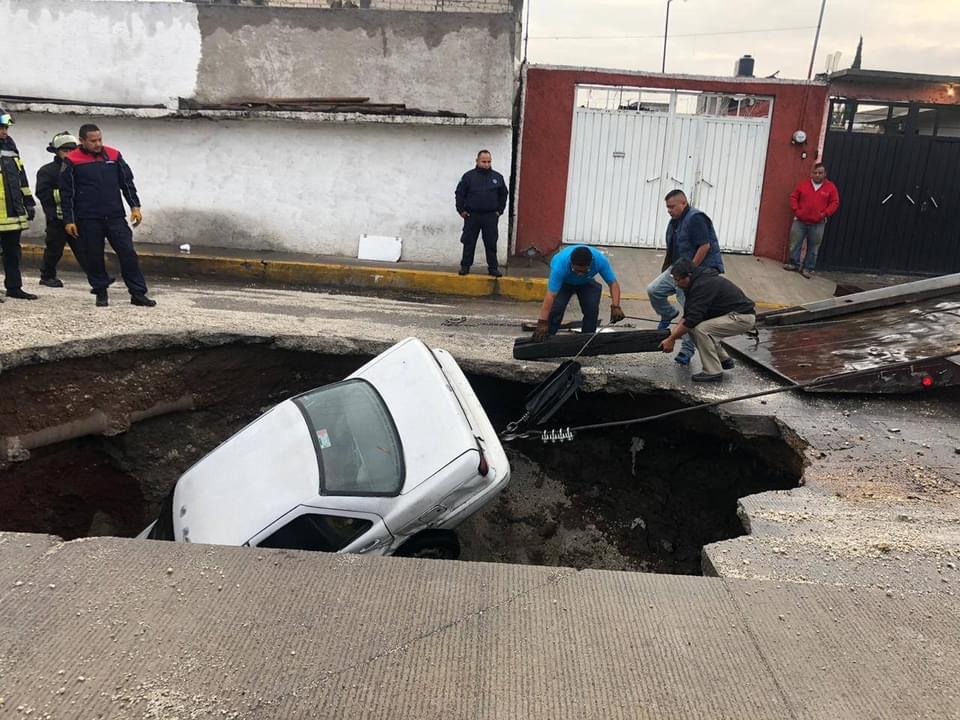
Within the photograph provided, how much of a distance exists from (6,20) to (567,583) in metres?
11.9

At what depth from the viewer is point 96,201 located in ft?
20.8

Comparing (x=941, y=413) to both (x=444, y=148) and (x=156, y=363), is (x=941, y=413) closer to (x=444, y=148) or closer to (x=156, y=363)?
(x=156, y=363)

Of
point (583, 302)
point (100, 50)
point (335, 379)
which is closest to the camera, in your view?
point (335, 379)

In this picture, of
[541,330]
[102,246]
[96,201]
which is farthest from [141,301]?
[541,330]

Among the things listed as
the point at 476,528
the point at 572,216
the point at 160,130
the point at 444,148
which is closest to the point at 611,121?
the point at 572,216

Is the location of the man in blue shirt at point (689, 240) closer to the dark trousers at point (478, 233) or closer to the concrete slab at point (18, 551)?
the dark trousers at point (478, 233)

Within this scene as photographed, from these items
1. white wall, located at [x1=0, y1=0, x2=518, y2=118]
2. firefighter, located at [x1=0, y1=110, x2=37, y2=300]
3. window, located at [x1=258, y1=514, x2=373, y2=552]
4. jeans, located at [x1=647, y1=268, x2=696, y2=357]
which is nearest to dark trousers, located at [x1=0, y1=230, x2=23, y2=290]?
firefighter, located at [x1=0, y1=110, x2=37, y2=300]

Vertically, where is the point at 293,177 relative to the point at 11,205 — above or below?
above

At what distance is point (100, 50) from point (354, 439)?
9.36m

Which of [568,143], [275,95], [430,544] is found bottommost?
[430,544]

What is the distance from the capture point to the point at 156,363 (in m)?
6.05

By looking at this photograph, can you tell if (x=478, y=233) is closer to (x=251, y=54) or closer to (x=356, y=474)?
(x=251, y=54)

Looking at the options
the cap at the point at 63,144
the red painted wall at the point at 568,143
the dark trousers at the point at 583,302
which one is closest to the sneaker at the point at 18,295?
the cap at the point at 63,144

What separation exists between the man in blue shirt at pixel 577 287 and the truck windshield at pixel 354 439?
7.58 ft
